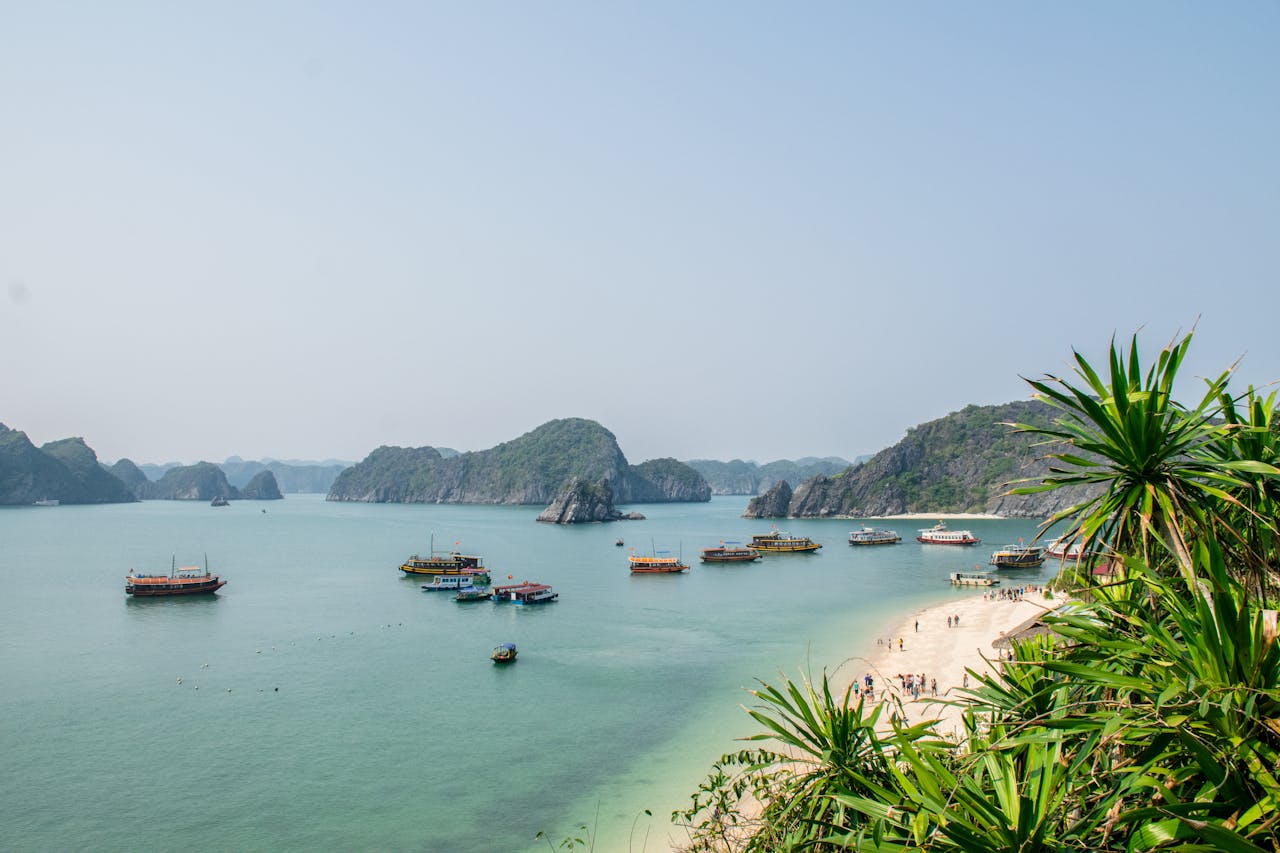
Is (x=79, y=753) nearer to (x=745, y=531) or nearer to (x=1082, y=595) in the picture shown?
(x=1082, y=595)

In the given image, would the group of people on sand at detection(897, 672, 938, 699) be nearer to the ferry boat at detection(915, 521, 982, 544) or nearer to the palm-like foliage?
the palm-like foliage

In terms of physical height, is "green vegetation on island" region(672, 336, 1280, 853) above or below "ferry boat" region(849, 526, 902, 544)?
above

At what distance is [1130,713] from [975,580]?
82174mm

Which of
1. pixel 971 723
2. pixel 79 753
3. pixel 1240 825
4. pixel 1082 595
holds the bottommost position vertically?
pixel 79 753

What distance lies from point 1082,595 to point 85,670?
5699 centimetres

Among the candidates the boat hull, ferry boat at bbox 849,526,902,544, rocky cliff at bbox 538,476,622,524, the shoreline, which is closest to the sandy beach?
the shoreline

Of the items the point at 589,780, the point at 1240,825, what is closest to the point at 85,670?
the point at 589,780

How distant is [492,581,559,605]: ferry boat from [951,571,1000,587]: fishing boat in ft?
145

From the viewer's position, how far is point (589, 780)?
99.2ft

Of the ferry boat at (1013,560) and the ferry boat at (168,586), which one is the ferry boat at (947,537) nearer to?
the ferry boat at (1013,560)

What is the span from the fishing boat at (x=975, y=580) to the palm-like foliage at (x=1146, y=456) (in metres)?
77.1

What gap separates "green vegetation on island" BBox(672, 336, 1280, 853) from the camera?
5.86m

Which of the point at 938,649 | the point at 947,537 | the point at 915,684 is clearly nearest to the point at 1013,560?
the point at 947,537

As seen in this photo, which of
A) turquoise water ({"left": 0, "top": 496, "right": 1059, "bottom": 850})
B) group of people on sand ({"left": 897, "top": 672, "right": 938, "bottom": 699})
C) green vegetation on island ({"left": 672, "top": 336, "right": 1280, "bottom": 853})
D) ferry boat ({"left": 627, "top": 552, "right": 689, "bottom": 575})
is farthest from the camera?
ferry boat ({"left": 627, "top": 552, "right": 689, "bottom": 575})
